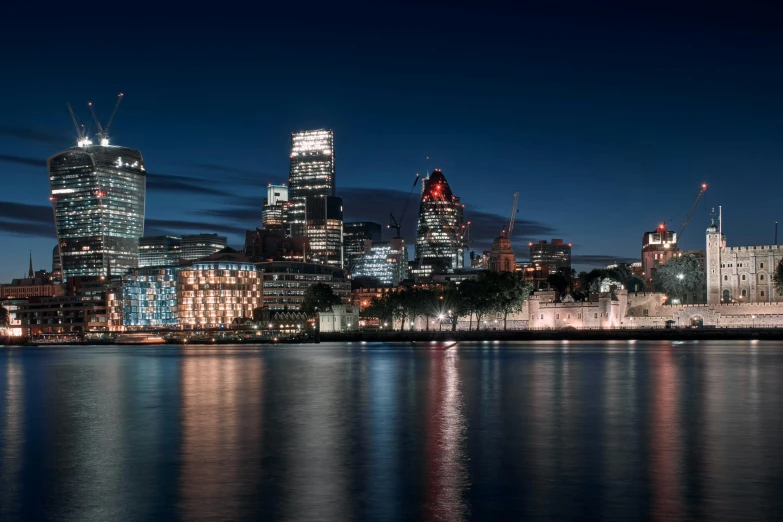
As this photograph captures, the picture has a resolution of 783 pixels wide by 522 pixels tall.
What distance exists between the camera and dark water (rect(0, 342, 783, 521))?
20.6 metres

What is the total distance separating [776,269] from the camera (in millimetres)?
143125

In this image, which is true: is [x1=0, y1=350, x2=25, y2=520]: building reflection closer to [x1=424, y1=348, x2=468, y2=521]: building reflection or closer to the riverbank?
[x1=424, y1=348, x2=468, y2=521]: building reflection

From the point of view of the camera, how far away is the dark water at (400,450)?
20562mm

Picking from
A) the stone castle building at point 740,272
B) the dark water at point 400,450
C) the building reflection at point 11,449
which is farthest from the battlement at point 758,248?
the building reflection at point 11,449

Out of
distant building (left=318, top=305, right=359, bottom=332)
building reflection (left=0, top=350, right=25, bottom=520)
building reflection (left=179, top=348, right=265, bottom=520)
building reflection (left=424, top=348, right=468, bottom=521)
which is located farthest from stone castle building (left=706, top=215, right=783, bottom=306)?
building reflection (left=0, top=350, right=25, bottom=520)

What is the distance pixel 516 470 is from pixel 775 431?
1293cm

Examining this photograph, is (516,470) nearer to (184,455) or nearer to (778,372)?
(184,455)

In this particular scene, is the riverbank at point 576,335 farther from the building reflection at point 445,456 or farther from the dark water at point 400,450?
the building reflection at point 445,456

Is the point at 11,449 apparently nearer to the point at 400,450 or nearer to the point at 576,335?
the point at 400,450

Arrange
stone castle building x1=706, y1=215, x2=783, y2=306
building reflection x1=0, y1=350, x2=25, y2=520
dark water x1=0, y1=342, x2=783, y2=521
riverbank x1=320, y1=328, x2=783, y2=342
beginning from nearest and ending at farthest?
dark water x1=0, y1=342, x2=783, y2=521, building reflection x1=0, y1=350, x2=25, y2=520, riverbank x1=320, y1=328, x2=783, y2=342, stone castle building x1=706, y1=215, x2=783, y2=306

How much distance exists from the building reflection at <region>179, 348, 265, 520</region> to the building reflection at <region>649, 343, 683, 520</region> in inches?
382

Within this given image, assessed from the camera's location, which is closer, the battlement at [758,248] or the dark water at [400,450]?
the dark water at [400,450]

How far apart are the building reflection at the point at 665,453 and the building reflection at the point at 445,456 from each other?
469cm

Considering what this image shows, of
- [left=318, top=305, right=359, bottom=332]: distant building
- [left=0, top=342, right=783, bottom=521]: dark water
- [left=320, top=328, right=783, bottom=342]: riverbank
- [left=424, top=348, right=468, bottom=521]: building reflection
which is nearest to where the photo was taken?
[left=424, top=348, right=468, bottom=521]: building reflection
